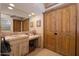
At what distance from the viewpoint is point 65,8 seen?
5.81 ft

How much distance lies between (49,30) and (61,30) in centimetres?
23

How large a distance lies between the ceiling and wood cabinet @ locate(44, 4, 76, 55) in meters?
0.15

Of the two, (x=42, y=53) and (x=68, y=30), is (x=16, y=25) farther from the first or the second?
(x=68, y=30)

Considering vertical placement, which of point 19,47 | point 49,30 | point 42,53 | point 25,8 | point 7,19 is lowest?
point 42,53

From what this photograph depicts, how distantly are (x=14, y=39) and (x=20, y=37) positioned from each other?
12cm

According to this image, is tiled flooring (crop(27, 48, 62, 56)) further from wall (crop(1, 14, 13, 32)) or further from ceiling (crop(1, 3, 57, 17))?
ceiling (crop(1, 3, 57, 17))

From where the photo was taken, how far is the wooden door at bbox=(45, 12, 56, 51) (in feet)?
6.17

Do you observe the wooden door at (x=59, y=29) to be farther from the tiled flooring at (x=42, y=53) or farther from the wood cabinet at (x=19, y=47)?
the wood cabinet at (x=19, y=47)

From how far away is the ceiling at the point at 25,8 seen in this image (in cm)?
178

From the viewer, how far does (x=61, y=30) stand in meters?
1.83

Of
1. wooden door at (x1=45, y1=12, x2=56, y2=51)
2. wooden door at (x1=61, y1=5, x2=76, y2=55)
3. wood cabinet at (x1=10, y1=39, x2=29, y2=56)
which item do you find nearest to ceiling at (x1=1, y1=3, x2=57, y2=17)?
wooden door at (x1=45, y1=12, x2=56, y2=51)

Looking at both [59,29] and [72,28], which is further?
[59,29]

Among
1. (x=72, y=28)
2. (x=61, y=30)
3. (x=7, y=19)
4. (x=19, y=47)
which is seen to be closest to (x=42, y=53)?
(x=19, y=47)

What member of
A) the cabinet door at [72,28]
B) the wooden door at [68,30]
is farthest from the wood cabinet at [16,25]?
the cabinet door at [72,28]
